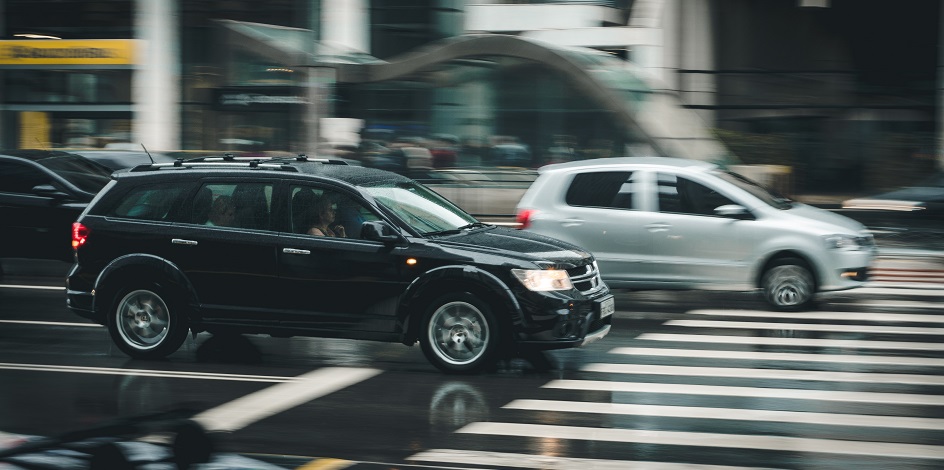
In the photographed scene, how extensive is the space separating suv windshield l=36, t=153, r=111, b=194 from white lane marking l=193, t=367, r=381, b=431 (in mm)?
7771

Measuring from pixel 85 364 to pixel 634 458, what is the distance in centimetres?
511

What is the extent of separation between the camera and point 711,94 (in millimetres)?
25156

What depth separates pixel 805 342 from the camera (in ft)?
34.7

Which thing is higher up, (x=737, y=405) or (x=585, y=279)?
(x=585, y=279)

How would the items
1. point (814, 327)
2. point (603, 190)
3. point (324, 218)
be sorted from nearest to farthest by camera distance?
1. point (324, 218)
2. point (814, 327)
3. point (603, 190)

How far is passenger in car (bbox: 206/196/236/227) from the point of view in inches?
380

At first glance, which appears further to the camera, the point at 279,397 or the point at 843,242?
the point at 843,242

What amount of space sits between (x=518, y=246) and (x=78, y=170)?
911cm

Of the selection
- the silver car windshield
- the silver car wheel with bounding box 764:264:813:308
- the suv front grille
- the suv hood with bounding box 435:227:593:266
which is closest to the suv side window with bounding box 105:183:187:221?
the suv hood with bounding box 435:227:593:266

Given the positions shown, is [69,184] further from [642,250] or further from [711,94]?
[711,94]

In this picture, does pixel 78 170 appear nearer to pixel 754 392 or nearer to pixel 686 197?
pixel 686 197

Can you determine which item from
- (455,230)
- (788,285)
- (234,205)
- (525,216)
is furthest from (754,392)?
(525,216)

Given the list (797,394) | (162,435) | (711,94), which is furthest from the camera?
(711,94)

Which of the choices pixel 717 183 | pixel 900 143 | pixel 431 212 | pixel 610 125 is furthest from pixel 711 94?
pixel 431 212
